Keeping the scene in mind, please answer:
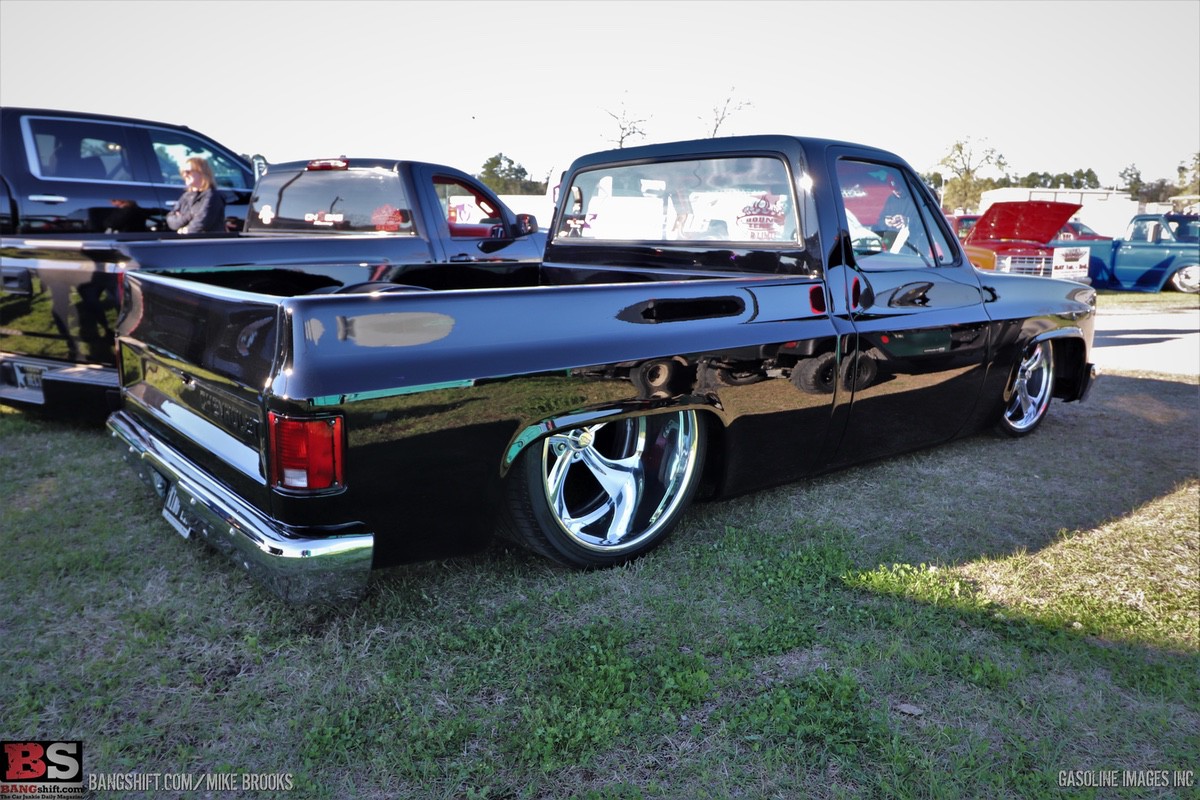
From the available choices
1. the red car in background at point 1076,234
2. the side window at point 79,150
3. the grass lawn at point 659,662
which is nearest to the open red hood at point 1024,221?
the red car in background at point 1076,234

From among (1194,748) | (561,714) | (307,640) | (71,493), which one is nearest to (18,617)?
(307,640)

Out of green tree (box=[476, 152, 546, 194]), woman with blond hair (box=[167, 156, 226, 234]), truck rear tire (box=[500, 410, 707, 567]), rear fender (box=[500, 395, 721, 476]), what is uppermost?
green tree (box=[476, 152, 546, 194])

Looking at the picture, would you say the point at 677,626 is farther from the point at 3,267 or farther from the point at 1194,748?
the point at 3,267

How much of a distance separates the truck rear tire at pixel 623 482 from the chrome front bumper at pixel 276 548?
804mm

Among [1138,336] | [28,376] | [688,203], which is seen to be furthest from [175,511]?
[1138,336]

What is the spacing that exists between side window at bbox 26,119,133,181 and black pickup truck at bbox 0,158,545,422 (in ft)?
5.97

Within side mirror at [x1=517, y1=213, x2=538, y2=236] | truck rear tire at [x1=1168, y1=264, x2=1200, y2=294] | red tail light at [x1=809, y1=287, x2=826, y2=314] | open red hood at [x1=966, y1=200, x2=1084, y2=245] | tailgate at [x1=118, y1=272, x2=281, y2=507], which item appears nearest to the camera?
tailgate at [x1=118, y1=272, x2=281, y2=507]

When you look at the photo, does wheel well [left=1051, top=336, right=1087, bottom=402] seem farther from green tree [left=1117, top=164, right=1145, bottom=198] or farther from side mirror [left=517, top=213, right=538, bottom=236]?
green tree [left=1117, top=164, right=1145, bottom=198]

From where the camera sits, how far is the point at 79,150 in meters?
6.84

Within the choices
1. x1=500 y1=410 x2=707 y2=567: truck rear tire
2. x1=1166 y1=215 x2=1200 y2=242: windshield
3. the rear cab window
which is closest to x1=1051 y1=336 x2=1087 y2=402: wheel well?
the rear cab window

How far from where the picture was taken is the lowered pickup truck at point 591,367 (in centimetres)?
228

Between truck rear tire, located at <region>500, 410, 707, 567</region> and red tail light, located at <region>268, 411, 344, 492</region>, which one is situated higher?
red tail light, located at <region>268, 411, 344, 492</region>

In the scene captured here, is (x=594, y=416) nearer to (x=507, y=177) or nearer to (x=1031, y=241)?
(x=1031, y=241)

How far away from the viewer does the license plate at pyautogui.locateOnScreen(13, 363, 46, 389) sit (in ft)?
14.4
